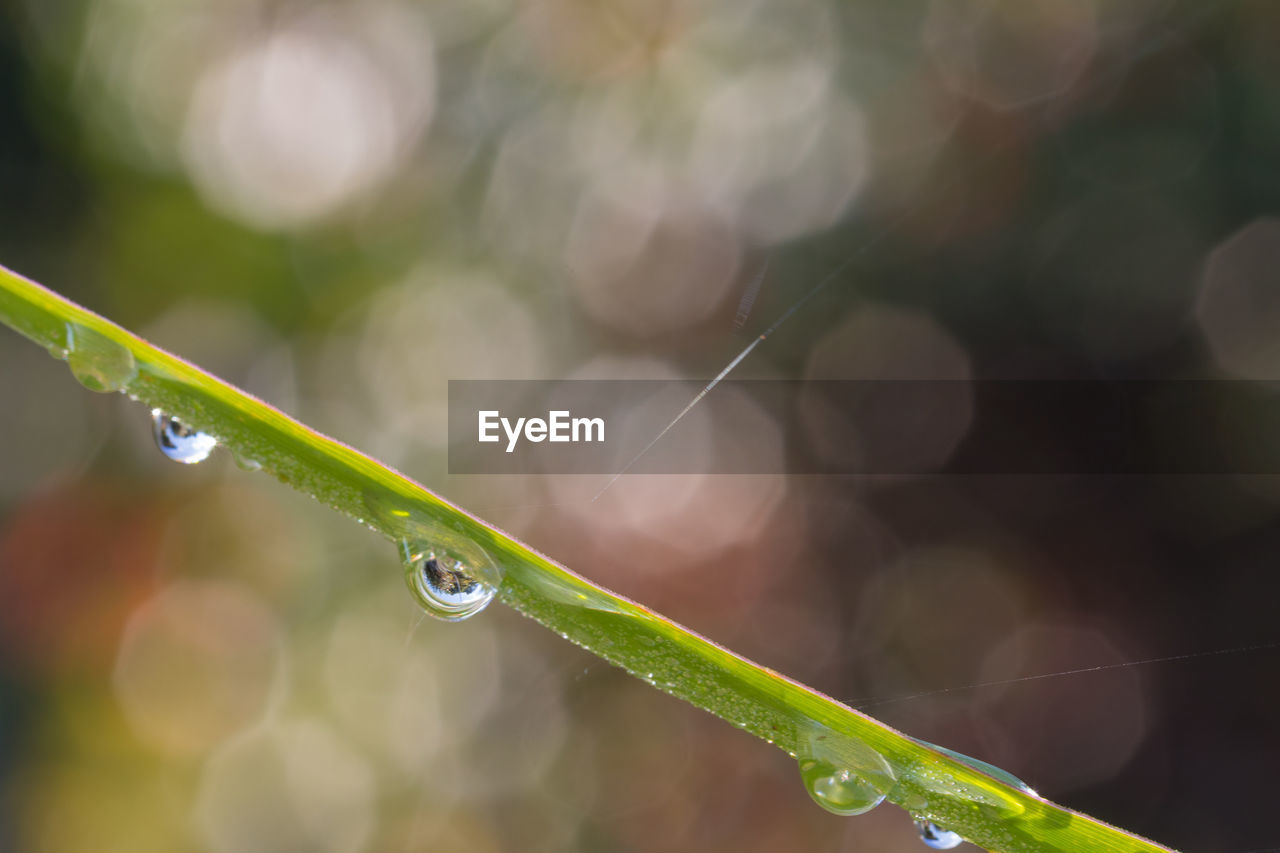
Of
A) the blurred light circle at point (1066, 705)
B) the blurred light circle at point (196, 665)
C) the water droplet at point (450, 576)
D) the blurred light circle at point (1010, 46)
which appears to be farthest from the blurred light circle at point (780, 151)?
the water droplet at point (450, 576)

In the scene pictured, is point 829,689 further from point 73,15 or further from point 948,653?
point 73,15

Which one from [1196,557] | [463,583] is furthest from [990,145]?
[463,583]

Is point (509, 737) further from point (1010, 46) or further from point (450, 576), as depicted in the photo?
point (1010, 46)

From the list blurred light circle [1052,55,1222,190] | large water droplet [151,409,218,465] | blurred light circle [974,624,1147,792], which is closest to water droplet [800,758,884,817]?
large water droplet [151,409,218,465]

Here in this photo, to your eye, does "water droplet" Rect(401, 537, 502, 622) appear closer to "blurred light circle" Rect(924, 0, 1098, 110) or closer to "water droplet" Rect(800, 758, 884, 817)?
"water droplet" Rect(800, 758, 884, 817)

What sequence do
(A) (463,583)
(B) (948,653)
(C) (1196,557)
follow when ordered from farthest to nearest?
(B) (948,653) < (C) (1196,557) < (A) (463,583)

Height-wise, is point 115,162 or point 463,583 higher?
point 115,162
